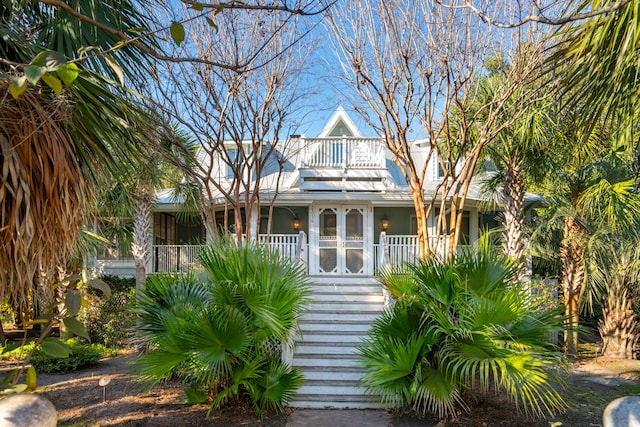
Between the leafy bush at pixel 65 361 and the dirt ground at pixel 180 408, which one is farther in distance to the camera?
the leafy bush at pixel 65 361

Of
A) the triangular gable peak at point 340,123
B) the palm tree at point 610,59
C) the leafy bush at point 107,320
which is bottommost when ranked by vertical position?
the leafy bush at point 107,320

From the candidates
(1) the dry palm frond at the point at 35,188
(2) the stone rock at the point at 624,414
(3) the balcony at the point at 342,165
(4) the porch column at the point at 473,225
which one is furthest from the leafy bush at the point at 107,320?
(2) the stone rock at the point at 624,414

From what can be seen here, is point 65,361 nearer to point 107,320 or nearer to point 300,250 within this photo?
point 107,320

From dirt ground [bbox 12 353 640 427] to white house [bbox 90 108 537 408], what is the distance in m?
3.49

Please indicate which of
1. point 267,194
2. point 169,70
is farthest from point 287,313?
point 267,194

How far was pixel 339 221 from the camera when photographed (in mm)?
15805

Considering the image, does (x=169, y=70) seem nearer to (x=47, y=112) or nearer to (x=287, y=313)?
(x=287, y=313)

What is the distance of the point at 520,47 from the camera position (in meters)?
9.98

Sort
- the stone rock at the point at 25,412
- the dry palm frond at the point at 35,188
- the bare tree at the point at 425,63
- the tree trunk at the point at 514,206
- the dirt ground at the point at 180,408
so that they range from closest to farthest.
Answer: the dry palm frond at the point at 35,188, the stone rock at the point at 25,412, the dirt ground at the point at 180,408, the bare tree at the point at 425,63, the tree trunk at the point at 514,206

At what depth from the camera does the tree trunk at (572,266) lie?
12602 millimetres

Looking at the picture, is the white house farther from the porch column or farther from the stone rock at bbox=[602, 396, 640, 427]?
the stone rock at bbox=[602, 396, 640, 427]

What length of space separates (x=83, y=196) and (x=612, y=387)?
10558 mm

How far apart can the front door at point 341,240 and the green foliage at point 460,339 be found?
769 centimetres

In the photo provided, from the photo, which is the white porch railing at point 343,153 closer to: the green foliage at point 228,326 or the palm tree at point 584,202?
the palm tree at point 584,202
